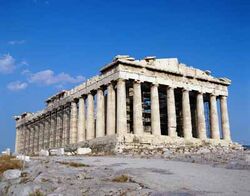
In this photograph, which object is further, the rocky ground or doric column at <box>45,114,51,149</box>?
doric column at <box>45,114,51,149</box>

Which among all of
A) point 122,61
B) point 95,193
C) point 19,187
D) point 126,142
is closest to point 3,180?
point 19,187

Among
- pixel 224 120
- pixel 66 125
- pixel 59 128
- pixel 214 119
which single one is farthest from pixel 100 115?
pixel 224 120

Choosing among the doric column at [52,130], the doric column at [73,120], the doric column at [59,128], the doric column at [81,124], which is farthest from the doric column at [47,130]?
the doric column at [81,124]

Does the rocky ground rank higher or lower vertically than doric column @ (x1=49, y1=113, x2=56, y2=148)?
lower

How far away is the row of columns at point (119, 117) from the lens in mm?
41781

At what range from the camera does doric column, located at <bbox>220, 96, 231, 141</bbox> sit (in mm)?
49719

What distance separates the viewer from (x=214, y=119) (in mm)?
49906

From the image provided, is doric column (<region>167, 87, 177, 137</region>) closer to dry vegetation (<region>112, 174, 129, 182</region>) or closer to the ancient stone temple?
the ancient stone temple

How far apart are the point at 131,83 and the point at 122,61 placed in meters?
4.99

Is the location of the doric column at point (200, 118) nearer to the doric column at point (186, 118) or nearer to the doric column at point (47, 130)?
the doric column at point (186, 118)

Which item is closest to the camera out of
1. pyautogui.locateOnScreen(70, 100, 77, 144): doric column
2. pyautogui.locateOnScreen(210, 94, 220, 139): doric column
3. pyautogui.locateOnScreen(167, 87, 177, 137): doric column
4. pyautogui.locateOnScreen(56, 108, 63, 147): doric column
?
pyautogui.locateOnScreen(167, 87, 177, 137): doric column

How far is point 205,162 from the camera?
73.3 feet

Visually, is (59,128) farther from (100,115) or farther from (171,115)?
(171,115)

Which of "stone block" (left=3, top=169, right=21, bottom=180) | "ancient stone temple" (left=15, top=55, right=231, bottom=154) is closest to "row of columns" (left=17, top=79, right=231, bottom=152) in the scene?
"ancient stone temple" (left=15, top=55, right=231, bottom=154)
